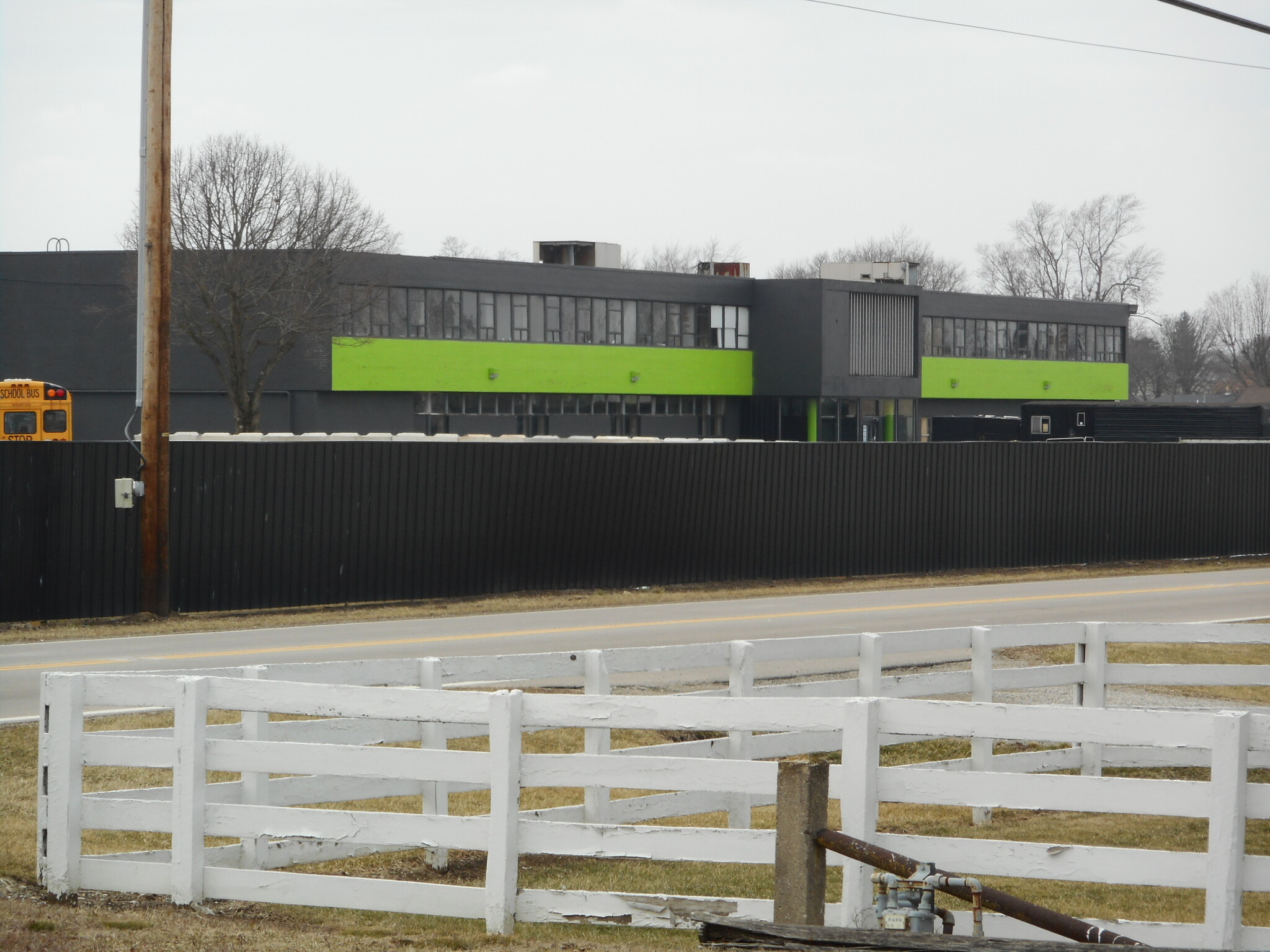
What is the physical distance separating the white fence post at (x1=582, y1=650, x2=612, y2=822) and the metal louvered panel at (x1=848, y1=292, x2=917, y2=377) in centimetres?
5986

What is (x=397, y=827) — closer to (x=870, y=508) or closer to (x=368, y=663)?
A: (x=368, y=663)

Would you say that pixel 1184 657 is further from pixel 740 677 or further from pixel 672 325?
pixel 672 325

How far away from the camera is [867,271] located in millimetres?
71625

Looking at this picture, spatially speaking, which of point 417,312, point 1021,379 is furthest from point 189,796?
point 1021,379

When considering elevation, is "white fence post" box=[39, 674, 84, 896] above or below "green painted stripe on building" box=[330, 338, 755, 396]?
below

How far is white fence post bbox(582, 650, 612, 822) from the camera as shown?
8.06 metres

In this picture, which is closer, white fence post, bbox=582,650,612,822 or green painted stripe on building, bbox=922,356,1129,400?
white fence post, bbox=582,650,612,822

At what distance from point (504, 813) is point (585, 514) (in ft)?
61.3

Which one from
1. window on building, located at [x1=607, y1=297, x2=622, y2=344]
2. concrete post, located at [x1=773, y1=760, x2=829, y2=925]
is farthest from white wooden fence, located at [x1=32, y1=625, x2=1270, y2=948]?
window on building, located at [x1=607, y1=297, x2=622, y2=344]

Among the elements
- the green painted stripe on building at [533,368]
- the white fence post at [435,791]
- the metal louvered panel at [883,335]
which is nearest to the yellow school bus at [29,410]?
the green painted stripe on building at [533,368]

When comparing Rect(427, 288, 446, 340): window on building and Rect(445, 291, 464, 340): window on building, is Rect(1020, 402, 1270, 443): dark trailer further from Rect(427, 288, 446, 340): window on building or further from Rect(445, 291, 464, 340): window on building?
Rect(427, 288, 446, 340): window on building

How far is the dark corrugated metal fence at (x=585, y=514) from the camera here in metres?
20.1

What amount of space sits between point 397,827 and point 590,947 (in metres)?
1.09

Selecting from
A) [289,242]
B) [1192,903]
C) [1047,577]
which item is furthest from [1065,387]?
[1192,903]
